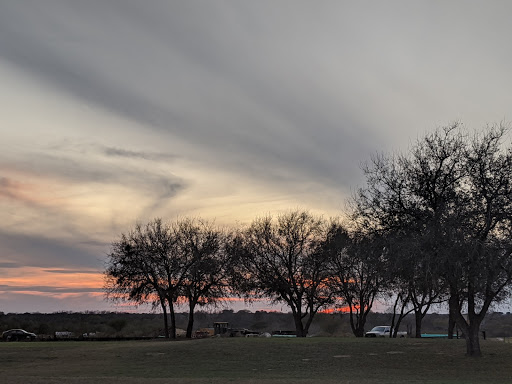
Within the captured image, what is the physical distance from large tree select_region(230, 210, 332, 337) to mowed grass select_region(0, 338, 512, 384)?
23.0m

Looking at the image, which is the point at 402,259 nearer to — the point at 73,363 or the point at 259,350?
the point at 259,350

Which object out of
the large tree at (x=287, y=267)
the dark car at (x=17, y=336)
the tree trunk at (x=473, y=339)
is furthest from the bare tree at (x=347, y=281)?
the dark car at (x=17, y=336)

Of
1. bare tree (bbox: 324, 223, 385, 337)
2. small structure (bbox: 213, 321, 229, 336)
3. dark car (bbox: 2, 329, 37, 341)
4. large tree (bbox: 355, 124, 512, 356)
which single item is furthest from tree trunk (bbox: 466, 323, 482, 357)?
dark car (bbox: 2, 329, 37, 341)

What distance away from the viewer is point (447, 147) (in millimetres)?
32406

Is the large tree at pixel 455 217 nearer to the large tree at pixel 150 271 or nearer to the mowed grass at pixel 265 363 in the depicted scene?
the mowed grass at pixel 265 363

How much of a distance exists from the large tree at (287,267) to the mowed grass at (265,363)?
75.3ft

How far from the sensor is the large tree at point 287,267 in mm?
65312

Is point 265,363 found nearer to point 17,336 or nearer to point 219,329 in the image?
point 219,329

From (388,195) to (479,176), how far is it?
505 cm

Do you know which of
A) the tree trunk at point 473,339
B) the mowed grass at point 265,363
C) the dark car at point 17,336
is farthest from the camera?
the dark car at point 17,336

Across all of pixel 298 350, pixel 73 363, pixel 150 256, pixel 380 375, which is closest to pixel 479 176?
pixel 380 375

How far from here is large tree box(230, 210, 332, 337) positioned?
65312 millimetres

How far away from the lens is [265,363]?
108 feet

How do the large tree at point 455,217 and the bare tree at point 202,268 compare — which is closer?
the large tree at point 455,217
